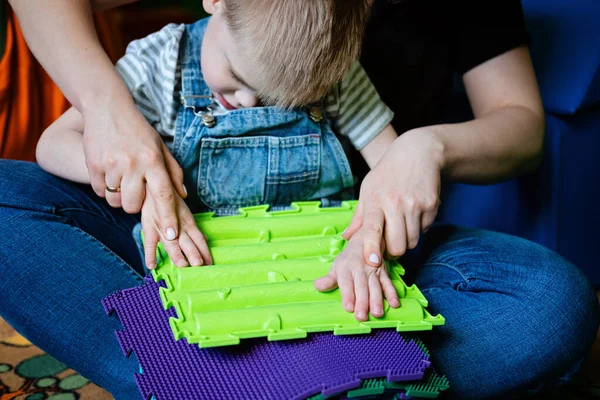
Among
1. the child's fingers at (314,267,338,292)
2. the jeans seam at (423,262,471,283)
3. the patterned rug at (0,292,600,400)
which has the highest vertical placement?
the child's fingers at (314,267,338,292)

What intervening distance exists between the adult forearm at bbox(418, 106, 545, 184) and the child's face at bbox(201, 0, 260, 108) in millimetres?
234

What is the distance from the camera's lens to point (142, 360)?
0.63 metres

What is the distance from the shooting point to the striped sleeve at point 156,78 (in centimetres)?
85

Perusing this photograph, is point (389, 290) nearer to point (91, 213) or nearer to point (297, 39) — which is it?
point (297, 39)

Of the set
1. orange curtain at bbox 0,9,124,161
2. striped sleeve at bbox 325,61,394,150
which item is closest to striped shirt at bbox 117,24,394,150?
striped sleeve at bbox 325,61,394,150

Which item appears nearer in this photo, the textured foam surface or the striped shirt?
the textured foam surface

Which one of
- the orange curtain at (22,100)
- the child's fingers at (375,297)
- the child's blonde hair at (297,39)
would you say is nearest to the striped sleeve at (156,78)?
the child's blonde hair at (297,39)

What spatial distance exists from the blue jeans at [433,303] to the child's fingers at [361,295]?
0.14 metres

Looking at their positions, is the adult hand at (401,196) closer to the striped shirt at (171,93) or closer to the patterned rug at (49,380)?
the striped shirt at (171,93)

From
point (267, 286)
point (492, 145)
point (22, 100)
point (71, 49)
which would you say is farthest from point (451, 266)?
point (22, 100)

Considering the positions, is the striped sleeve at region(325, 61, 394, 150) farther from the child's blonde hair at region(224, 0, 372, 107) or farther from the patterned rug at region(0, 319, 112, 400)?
the patterned rug at region(0, 319, 112, 400)

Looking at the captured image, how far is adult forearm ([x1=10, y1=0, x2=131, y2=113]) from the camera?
2.56 ft

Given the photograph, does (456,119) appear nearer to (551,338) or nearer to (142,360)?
(551,338)

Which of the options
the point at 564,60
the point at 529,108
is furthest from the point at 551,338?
the point at 564,60
